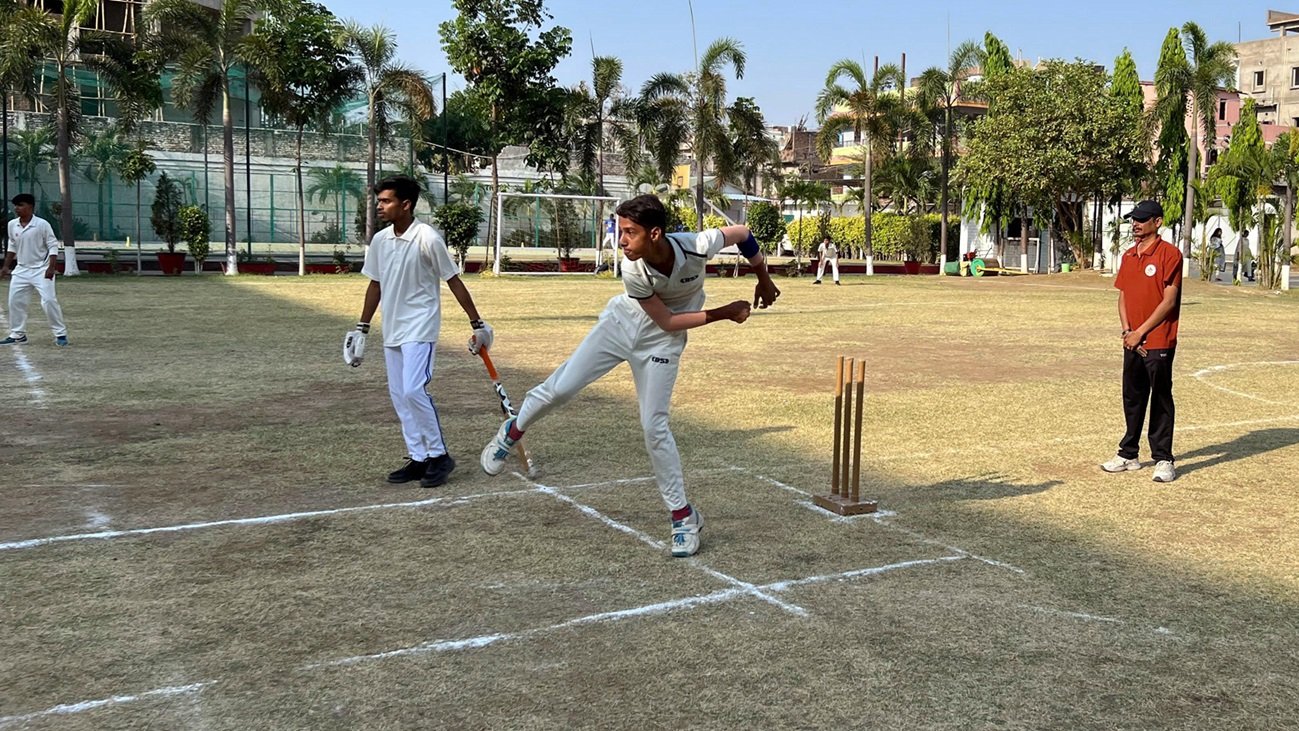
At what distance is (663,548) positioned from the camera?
19.8 feet

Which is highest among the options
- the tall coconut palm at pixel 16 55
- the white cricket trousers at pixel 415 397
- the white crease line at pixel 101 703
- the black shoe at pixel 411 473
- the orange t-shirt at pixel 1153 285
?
the tall coconut palm at pixel 16 55

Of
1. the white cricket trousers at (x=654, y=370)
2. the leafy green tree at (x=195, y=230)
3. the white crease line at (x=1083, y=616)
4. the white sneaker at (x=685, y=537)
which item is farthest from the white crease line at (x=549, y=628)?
the leafy green tree at (x=195, y=230)

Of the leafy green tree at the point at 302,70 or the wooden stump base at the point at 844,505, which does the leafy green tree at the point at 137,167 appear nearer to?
the leafy green tree at the point at 302,70

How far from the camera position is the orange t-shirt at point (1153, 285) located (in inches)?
315

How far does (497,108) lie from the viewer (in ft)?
140

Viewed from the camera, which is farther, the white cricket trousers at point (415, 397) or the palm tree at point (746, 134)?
the palm tree at point (746, 134)

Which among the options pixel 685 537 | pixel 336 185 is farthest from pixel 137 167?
pixel 685 537

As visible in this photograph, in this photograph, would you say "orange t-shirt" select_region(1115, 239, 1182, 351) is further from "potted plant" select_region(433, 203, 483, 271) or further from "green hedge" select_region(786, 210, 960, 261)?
"green hedge" select_region(786, 210, 960, 261)

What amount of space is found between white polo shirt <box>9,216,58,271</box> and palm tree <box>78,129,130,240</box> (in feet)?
89.9

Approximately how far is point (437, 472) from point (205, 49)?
32.9m

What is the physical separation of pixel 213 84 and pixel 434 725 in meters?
36.4

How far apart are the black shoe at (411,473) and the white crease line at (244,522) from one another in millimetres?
449

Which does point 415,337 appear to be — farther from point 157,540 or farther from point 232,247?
point 232,247

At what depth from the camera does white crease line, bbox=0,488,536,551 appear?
19.8ft
